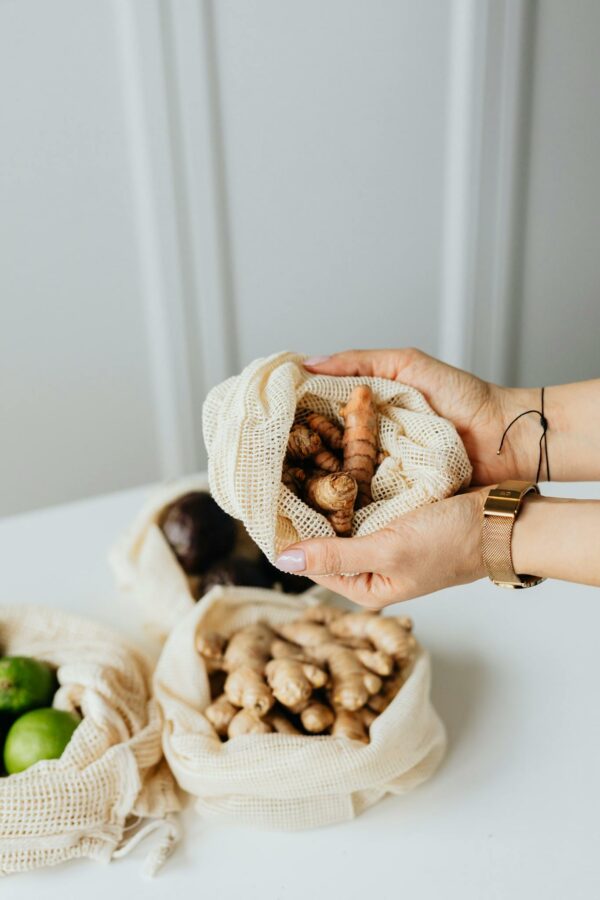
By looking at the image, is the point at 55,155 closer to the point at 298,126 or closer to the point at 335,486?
the point at 298,126

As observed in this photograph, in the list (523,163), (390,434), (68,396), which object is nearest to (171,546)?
(390,434)

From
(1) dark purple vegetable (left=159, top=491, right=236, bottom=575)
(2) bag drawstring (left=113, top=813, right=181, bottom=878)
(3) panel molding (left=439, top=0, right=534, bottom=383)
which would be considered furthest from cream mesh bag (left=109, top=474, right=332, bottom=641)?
(3) panel molding (left=439, top=0, right=534, bottom=383)

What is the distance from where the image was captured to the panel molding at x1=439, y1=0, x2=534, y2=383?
242cm

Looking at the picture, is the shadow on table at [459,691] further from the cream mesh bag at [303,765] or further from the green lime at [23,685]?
the green lime at [23,685]

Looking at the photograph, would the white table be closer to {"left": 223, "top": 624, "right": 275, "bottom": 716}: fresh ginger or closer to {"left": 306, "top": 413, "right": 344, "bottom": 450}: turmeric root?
{"left": 223, "top": 624, "right": 275, "bottom": 716}: fresh ginger

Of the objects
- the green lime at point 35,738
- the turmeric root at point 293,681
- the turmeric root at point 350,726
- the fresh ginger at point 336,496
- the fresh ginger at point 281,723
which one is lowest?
the fresh ginger at point 281,723

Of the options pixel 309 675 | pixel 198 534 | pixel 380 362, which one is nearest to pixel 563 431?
pixel 380 362

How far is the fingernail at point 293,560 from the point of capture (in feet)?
2.79

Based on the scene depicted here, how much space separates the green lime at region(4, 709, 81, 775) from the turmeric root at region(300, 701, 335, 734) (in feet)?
0.90

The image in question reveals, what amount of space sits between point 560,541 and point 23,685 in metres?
0.65

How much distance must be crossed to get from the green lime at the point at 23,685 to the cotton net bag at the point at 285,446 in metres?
0.37

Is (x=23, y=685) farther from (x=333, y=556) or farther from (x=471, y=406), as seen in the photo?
(x=471, y=406)

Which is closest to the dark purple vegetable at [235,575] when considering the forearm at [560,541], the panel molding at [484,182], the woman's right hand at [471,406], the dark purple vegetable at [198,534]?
the dark purple vegetable at [198,534]

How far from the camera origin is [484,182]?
2613mm
